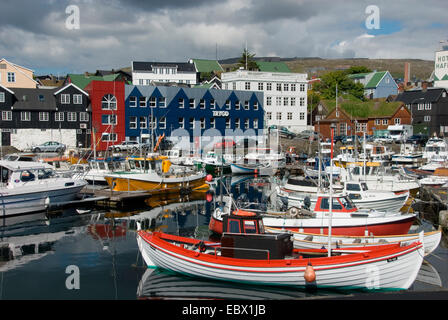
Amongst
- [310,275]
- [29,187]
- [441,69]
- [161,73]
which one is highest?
[441,69]

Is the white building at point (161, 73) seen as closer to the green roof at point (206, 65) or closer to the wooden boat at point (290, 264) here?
the green roof at point (206, 65)

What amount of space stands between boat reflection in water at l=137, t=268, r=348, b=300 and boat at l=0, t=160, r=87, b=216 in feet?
49.4

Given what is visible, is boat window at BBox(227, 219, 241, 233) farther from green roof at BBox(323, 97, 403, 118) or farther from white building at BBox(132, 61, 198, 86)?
white building at BBox(132, 61, 198, 86)

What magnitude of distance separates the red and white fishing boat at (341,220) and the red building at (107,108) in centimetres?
4129

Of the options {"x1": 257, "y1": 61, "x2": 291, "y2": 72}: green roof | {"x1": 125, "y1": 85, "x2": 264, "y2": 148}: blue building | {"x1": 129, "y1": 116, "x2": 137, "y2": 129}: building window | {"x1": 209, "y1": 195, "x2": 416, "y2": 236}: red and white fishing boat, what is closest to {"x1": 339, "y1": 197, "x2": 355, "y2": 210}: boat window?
{"x1": 209, "y1": 195, "x2": 416, "y2": 236}: red and white fishing boat

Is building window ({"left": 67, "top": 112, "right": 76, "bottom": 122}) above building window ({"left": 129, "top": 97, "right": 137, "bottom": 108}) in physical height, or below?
below

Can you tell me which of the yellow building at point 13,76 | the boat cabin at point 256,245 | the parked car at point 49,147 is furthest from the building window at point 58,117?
the boat cabin at point 256,245

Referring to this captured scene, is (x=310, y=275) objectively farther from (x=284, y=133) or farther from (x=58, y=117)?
(x=284, y=133)

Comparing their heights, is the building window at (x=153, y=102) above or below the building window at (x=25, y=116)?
above

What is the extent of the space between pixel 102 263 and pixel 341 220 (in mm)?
10829

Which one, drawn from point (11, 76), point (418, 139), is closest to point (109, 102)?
point (11, 76)

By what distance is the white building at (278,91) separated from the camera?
74188mm

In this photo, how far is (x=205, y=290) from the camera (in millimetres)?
16469

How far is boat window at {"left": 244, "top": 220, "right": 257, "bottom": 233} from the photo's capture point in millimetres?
17328
